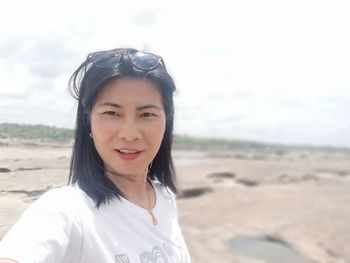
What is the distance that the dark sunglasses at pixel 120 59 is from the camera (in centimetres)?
146

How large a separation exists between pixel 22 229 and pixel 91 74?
0.58 meters

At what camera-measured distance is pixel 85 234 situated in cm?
121

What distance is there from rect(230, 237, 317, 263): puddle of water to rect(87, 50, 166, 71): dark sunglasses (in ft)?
30.8

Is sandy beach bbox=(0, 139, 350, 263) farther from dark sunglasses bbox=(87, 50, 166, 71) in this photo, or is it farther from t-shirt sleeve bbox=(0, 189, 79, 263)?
dark sunglasses bbox=(87, 50, 166, 71)

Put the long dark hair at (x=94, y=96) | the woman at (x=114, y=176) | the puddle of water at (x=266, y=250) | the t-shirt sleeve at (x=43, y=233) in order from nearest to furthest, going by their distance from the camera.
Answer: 1. the t-shirt sleeve at (x=43, y=233)
2. the woman at (x=114, y=176)
3. the long dark hair at (x=94, y=96)
4. the puddle of water at (x=266, y=250)

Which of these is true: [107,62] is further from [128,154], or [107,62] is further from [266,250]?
[266,250]

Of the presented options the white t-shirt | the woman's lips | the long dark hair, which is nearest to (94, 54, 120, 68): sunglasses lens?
the long dark hair

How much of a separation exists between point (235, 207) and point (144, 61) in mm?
14367

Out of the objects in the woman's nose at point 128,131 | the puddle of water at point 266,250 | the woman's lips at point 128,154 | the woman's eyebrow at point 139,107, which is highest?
the woman's eyebrow at point 139,107

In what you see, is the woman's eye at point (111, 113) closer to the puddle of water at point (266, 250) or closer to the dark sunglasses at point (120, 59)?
the dark sunglasses at point (120, 59)

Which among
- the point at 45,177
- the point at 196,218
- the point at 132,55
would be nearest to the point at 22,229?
the point at 132,55

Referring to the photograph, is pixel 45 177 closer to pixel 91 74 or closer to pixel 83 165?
pixel 83 165

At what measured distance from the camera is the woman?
1.19 metres

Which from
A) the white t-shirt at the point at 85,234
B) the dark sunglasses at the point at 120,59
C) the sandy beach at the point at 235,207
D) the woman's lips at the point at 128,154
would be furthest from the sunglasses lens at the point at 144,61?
the sandy beach at the point at 235,207
